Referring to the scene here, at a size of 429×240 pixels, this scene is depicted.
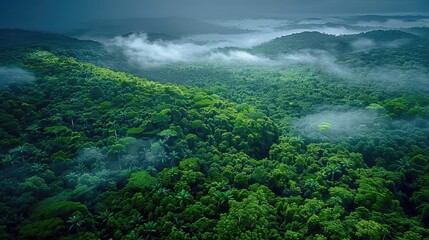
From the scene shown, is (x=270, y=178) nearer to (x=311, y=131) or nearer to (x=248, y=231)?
(x=248, y=231)

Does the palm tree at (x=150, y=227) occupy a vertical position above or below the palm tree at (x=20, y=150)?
below

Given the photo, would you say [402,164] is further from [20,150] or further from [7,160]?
[7,160]

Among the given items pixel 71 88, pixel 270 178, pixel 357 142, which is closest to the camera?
pixel 270 178

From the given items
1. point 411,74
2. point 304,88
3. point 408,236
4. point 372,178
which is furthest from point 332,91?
point 408,236

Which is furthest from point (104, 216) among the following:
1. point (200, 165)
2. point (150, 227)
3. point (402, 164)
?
point (402, 164)

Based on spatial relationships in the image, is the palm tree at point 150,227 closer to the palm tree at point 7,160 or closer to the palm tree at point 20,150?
the palm tree at point 7,160

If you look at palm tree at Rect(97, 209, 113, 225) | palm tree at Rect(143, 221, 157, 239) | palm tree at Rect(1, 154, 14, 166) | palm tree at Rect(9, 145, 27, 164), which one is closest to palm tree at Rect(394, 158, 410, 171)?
palm tree at Rect(143, 221, 157, 239)

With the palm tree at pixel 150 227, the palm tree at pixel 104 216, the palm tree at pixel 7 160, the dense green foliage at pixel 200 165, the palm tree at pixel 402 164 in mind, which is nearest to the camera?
the palm tree at pixel 150 227

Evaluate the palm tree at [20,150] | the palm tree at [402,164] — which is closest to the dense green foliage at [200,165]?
the palm tree at [20,150]
